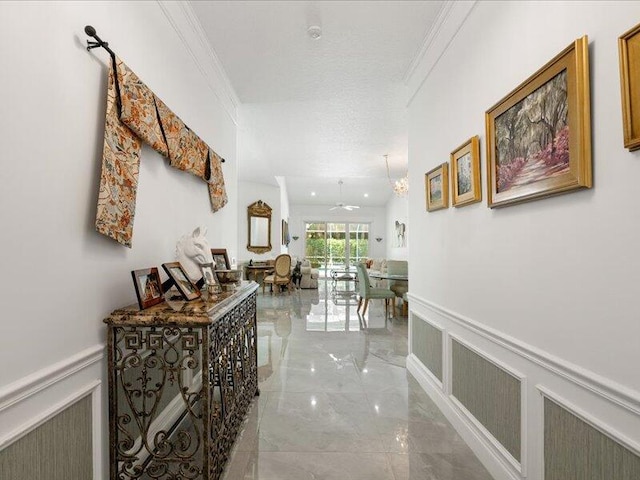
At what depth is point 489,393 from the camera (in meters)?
1.84

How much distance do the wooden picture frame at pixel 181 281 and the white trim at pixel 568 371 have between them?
1.65 m

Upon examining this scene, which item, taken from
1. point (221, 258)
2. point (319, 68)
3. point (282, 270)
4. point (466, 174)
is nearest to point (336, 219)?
point (282, 270)

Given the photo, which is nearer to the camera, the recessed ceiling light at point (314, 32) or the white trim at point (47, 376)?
the white trim at point (47, 376)

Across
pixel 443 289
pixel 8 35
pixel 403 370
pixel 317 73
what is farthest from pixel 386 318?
pixel 8 35

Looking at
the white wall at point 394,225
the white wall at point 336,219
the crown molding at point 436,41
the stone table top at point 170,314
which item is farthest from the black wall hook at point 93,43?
the white wall at point 336,219

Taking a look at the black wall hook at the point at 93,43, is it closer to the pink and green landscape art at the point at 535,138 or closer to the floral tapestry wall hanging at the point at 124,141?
the floral tapestry wall hanging at the point at 124,141

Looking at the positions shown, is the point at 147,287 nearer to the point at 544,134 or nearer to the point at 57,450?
the point at 57,450

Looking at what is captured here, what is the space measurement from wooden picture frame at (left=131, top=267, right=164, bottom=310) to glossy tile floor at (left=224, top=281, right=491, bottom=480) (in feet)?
3.36

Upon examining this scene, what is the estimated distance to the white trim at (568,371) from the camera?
1027 mm

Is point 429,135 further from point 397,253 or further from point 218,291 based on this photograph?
point 397,253

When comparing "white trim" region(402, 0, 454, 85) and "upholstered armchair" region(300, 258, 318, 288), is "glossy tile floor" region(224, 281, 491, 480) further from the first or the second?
"upholstered armchair" region(300, 258, 318, 288)

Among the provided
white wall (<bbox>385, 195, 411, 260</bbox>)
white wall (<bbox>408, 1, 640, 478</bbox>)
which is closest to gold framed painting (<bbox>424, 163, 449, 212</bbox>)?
white wall (<bbox>408, 1, 640, 478</bbox>)

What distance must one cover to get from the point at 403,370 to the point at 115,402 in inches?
102

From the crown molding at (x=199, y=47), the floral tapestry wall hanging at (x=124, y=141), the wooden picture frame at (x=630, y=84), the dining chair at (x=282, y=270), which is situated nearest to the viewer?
the wooden picture frame at (x=630, y=84)
